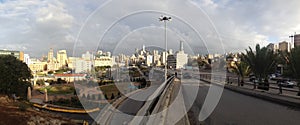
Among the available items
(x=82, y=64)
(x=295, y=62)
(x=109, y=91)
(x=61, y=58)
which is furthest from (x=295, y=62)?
(x=61, y=58)

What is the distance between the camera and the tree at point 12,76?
81.2 feet

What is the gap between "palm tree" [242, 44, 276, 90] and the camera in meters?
18.6

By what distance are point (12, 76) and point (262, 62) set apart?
25.4 meters

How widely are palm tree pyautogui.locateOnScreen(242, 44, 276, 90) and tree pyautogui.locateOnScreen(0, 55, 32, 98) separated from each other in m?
24.3

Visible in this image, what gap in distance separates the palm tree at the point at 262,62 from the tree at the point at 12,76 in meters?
24.3

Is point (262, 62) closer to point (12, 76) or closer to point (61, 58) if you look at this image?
point (12, 76)

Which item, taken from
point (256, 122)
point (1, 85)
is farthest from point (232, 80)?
point (1, 85)

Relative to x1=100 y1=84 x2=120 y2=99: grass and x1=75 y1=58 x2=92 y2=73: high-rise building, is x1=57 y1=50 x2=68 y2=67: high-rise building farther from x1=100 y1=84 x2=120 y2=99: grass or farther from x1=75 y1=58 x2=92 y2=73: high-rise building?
x1=100 y1=84 x2=120 y2=99: grass

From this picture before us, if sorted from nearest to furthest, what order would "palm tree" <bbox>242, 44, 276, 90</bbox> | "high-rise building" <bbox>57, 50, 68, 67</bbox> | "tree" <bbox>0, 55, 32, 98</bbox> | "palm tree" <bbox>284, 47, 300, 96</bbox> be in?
"palm tree" <bbox>284, 47, 300, 96</bbox> → "palm tree" <bbox>242, 44, 276, 90</bbox> → "tree" <bbox>0, 55, 32, 98</bbox> → "high-rise building" <bbox>57, 50, 68, 67</bbox>

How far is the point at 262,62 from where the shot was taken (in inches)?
738

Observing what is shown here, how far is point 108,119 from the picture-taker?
15562 mm

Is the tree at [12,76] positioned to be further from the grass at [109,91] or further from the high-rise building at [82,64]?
the high-rise building at [82,64]

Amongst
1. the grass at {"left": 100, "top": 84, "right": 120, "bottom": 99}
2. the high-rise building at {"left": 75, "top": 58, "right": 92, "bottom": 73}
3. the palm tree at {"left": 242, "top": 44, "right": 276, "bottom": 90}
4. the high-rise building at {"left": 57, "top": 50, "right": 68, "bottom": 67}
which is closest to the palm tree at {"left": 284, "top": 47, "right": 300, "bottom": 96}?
the palm tree at {"left": 242, "top": 44, "right": 276, "bottom": 90}

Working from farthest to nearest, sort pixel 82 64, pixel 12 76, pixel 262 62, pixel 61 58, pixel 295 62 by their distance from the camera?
pixel 61 58 → pixel 82 64 → pixel 12 76 → pixel 262 62 → pixel 295 62
